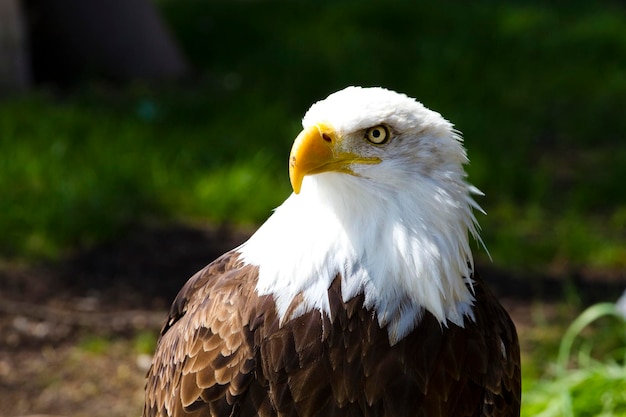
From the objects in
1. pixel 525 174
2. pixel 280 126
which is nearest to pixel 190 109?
pixel 280 126

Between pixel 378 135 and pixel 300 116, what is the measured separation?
4735 mm

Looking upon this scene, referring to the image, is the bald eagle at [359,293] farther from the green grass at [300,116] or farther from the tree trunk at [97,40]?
the tree trunk at [97,40]

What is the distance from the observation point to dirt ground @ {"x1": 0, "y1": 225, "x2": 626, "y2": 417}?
4.43m

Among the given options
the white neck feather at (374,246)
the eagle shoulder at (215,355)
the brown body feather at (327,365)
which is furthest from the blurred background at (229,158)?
the eagle shoulder at (215,355)

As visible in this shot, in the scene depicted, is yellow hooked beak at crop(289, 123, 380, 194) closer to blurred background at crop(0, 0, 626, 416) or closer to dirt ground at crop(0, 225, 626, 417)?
blurred background at crop(0, 0, 626, 416)

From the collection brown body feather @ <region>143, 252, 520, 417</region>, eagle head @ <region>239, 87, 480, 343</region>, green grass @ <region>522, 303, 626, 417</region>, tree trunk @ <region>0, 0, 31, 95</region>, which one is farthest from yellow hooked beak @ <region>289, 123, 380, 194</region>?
tree trunk @ <region>0, 0, 31, 95</region>

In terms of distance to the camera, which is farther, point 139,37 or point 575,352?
point 139,37

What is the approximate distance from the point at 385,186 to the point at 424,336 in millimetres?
423

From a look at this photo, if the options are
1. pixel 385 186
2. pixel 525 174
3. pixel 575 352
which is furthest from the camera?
pixel 525 174

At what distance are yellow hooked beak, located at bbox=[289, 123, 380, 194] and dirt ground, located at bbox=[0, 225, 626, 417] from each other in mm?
2238

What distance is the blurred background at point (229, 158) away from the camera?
4.68 metres

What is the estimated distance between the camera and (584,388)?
153 inches

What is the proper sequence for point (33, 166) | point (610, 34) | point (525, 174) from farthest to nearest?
point (610, 34) < point (525, 174) < point (33, 166)

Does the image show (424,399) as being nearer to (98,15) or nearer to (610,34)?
(98,15)
